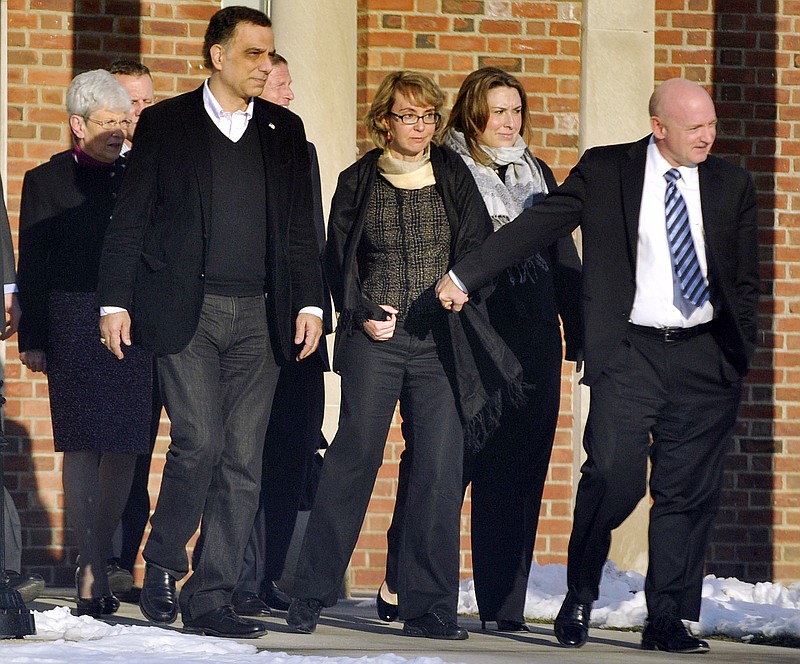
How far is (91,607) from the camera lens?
18.9 feet

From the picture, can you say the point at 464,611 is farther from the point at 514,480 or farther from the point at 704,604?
the point at 704,604

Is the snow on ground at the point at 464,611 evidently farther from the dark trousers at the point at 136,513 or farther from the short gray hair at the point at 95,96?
the short gray hair at the point at 95,96

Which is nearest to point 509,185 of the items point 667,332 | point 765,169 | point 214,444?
point 667,332

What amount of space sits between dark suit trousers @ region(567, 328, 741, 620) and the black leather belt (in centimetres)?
2

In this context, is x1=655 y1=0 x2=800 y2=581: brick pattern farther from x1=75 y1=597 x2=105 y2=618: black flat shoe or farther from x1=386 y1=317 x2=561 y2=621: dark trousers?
x1=75 y1=597 x2=105 y2=618: black flat shoe

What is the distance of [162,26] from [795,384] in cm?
350

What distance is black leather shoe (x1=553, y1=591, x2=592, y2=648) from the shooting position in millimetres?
5273

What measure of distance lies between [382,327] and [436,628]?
103 cm

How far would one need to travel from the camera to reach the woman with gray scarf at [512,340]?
19.0 ft

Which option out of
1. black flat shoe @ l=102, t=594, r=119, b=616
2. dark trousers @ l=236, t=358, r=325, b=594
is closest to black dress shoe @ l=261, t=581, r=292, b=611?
dark trousers @ l=236, t=358, r=325, b=594

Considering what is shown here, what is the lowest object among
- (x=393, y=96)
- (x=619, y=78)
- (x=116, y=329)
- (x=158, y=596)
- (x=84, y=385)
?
(x=158, y=596)

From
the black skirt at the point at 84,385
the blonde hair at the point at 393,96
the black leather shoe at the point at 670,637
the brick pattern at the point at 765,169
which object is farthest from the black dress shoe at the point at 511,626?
the brick pattern at the point at 765,169

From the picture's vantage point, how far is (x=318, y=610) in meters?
5.50

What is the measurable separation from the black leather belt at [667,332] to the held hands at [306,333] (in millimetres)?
1052
